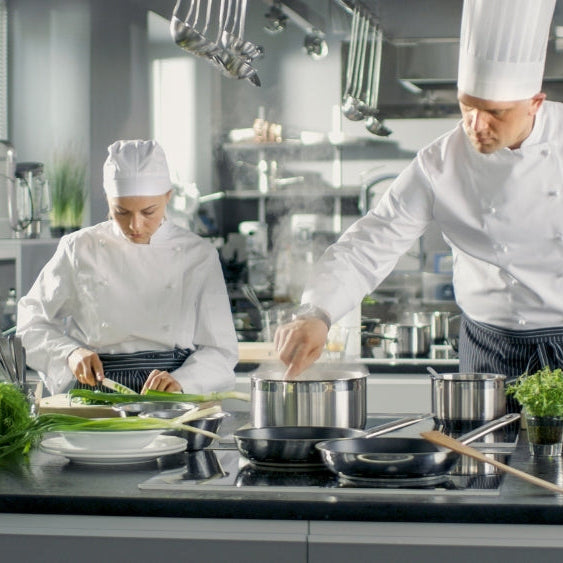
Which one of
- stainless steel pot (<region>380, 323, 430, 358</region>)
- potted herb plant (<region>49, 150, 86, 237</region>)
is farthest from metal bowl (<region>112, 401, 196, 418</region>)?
potted herb plant (<region>49, 150, 86, 237</region>)

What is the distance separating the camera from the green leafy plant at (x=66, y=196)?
5.04 m

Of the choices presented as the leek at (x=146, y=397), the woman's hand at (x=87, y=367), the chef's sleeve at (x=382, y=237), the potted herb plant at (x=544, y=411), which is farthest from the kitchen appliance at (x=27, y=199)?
the potted herb plant at (x=544, y=411)

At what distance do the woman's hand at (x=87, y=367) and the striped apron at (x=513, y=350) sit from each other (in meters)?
1.06

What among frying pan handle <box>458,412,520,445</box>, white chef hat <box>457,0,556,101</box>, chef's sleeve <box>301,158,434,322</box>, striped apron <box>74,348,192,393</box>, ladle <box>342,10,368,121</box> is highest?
ladle <box>342,10,368,121</box>

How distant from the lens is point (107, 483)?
1753 millimetres

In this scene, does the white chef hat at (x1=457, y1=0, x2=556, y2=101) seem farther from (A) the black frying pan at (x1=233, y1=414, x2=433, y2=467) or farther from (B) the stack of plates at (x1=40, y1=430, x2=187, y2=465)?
(B) the stack of plates at (x1=40, y1=430, x2=187, y2=465)

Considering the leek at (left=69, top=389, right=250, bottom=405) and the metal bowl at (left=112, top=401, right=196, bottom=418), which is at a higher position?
the metal bowl at (left=112, top=401, right=196, bottom=418)

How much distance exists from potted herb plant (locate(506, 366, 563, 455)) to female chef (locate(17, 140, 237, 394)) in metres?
1.43

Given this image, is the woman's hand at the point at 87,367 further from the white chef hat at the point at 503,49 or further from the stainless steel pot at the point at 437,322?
the stainless steel pot at the point at 437,322

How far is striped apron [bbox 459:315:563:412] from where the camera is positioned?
2.80 meters

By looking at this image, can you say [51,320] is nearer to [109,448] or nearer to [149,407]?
[149,407]

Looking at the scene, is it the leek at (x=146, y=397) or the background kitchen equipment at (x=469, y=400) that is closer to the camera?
the background kitchen equipment at (x=469, y=400)

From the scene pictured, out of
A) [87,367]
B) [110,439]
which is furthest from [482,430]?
[87,367]

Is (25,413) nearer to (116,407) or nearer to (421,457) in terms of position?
(116,407)
